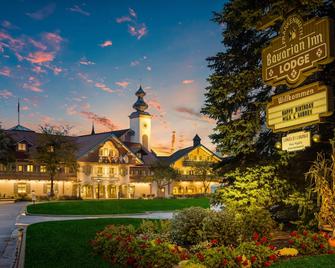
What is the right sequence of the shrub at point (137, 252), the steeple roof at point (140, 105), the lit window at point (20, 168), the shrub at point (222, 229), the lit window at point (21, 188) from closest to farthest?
the shrub at point (137, 252)
the shrub at point (222, 229)
the lit window at point (21, 188)
the lit window at point (20, 168)
the steeple roof at point (140, 105)

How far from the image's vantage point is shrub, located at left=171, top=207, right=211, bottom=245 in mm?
11797

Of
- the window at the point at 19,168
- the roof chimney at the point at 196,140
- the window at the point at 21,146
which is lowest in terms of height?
the window at the point at 19,168

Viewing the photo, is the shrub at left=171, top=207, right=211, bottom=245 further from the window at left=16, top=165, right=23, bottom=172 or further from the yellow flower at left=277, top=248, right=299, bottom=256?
the window at left=16, top=165, right=23, bottom=172

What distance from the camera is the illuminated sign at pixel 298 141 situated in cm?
1145

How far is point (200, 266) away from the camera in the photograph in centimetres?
829

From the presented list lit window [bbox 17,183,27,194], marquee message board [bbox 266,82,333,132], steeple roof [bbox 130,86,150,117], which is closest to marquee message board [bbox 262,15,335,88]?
marquee message board [bbox 266,82,333,132]

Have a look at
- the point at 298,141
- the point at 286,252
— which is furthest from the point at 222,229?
the point at 298,141

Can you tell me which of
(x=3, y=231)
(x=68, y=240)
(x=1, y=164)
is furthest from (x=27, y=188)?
(x=68, y=240)

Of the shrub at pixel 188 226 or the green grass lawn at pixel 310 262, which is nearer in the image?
the green grass lawn at pixel 310 262

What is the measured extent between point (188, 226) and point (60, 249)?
3.96 m

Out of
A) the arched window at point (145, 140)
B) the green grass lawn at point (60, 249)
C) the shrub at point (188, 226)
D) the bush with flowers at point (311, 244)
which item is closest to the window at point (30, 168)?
the arched window at point (145, 140)

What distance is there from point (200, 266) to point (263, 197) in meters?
7.10

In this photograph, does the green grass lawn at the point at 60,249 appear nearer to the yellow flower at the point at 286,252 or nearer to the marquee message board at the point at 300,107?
the yellow flower at the point at 286,252

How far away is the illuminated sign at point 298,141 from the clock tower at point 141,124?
8419cm
